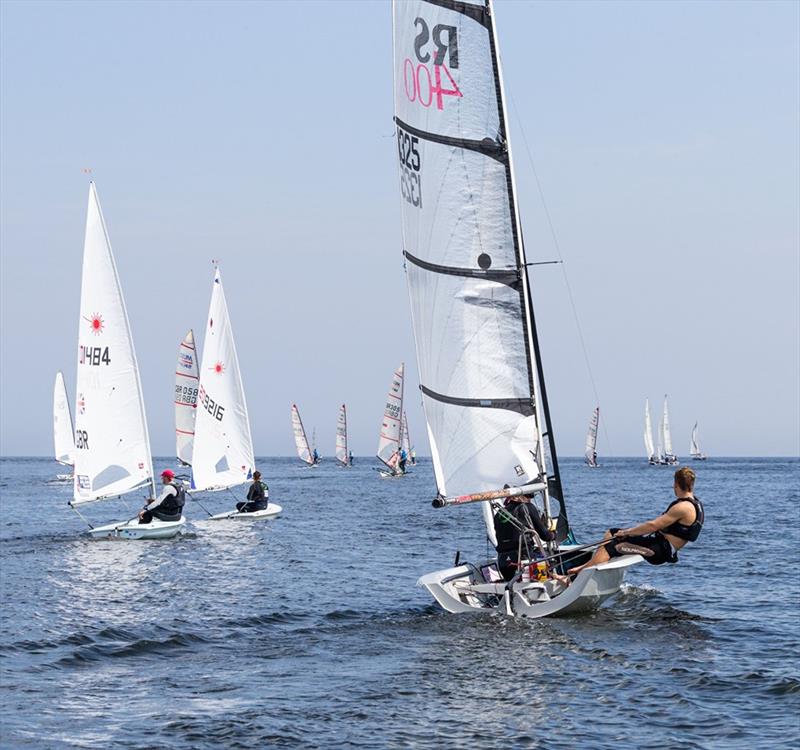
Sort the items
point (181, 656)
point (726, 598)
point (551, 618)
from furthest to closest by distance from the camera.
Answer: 1. point (726, 598)
2. point (551, 618)
3. point (181, 656)

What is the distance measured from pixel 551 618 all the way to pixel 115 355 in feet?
61.5

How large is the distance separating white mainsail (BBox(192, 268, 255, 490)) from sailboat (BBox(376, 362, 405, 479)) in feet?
137

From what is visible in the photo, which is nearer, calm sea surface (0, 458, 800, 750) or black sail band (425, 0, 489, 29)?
calm sea surface (0, 458, 800, 750)

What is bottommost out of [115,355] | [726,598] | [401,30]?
[726,598]

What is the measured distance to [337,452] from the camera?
11488cm

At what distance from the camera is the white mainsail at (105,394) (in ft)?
98.7

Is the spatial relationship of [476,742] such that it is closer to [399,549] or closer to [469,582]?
[469,582]

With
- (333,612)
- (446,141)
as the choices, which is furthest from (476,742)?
(446,141)

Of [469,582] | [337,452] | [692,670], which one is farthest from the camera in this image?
[337,452]

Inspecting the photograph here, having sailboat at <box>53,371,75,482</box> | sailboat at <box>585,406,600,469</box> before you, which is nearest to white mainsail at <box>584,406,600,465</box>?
sailboat at <box>585,406,600,469</box>

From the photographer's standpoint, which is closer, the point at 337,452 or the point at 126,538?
the point at 126,538

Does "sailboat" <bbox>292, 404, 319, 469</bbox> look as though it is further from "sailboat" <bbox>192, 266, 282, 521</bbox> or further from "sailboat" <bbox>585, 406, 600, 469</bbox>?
"sailboat" <bbox>192, 266, 282, 521</bbox>

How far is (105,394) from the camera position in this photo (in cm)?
3044

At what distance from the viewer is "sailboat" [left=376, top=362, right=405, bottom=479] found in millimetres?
81000
